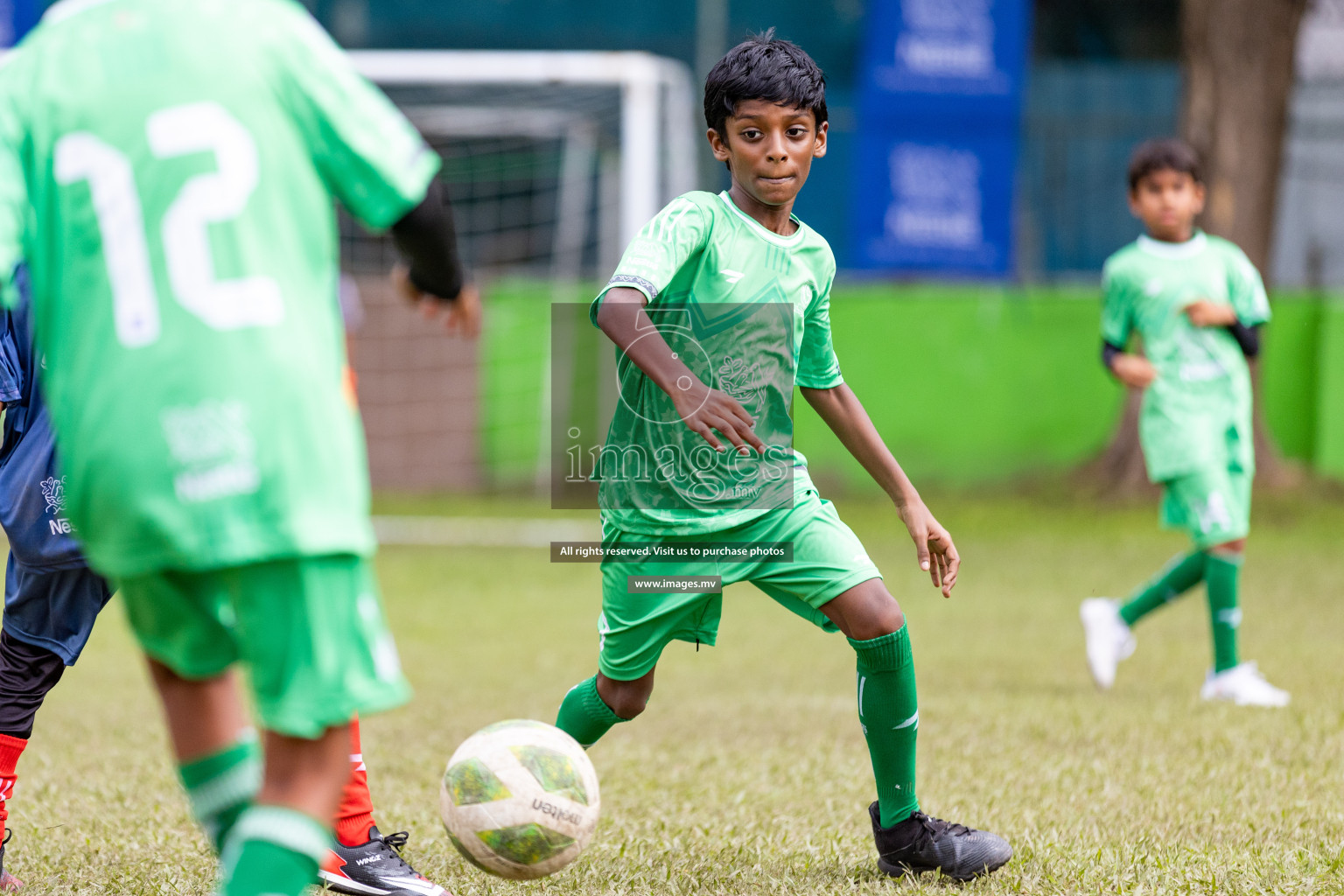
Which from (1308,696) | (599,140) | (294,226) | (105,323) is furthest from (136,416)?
(599,140)

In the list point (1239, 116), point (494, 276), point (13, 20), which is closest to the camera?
point (13, 20)

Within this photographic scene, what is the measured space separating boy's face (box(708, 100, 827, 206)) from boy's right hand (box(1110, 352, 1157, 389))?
2.78 meters

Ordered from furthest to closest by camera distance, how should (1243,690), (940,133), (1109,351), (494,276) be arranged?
1. (494,276)
2. (940,133)
3. (1109,351)
4. (1243,690)

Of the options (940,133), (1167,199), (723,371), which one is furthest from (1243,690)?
(940,133)

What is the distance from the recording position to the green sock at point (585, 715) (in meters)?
3.66

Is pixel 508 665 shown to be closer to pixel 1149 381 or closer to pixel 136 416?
pixel 1149 381

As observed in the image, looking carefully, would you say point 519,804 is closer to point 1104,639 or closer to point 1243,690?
point 1243,690

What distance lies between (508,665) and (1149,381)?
3138mm

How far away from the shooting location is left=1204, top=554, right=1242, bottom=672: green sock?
5.90 m

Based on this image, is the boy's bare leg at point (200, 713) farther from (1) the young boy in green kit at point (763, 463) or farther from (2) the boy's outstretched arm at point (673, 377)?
(1) the young boy in green kit at point (763, 463)

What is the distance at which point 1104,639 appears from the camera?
6.24 m

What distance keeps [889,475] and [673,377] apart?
0.74 meters

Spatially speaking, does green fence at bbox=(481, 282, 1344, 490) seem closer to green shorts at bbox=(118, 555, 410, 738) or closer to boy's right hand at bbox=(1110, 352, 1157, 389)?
boy's right hand at bbox=(1110, 352, 1157, 389)

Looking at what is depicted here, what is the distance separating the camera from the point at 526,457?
13.4 m
